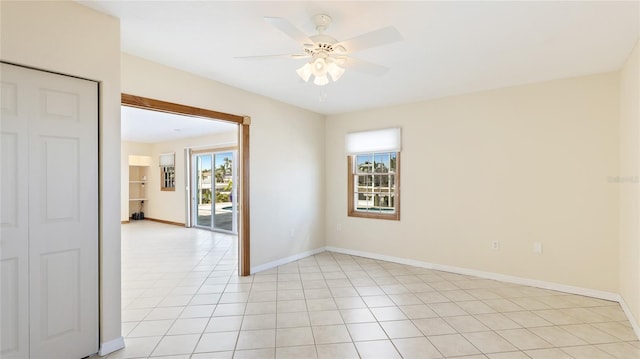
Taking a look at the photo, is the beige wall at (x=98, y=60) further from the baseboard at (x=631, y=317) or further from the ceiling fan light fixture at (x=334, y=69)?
Result: the baseboard at (x=631, y=317)

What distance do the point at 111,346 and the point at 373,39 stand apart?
295 centimetres

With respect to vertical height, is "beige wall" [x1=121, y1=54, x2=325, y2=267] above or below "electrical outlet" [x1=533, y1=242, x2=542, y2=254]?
above

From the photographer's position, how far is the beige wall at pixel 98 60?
188 centimetres

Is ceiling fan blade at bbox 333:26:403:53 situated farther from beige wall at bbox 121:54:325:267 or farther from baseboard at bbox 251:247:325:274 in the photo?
baseboard at bbox 251:247:325:274

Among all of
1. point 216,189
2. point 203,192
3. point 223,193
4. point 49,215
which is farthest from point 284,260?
point 203,192

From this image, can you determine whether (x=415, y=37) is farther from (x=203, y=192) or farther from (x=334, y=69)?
(x=203, y=192)

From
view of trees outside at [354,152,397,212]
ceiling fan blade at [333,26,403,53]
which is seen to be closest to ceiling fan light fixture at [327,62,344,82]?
ceiling fan blade at [333,26,403,53]

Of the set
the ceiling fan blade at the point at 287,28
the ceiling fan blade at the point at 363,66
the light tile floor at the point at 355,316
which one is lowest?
the light tile floor at the point at 355,316

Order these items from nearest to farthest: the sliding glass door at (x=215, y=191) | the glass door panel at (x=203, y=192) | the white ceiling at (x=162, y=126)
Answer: the white ceiling at (x=162, y=126)
the sliding glass door at (x=215, y=191)
the glass door panel at (x=203, y=192)

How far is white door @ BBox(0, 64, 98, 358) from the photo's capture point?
184 cm

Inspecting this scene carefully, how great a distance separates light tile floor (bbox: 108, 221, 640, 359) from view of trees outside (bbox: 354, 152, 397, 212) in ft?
3.59

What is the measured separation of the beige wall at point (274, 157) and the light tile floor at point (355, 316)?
600 millimetres

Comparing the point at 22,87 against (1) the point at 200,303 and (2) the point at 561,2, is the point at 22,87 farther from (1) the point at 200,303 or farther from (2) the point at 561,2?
(2) the point at 561,2

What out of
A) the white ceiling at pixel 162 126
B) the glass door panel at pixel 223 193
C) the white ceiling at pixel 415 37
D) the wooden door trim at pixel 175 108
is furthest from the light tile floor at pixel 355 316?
the glass door panel at pixel 223 193
